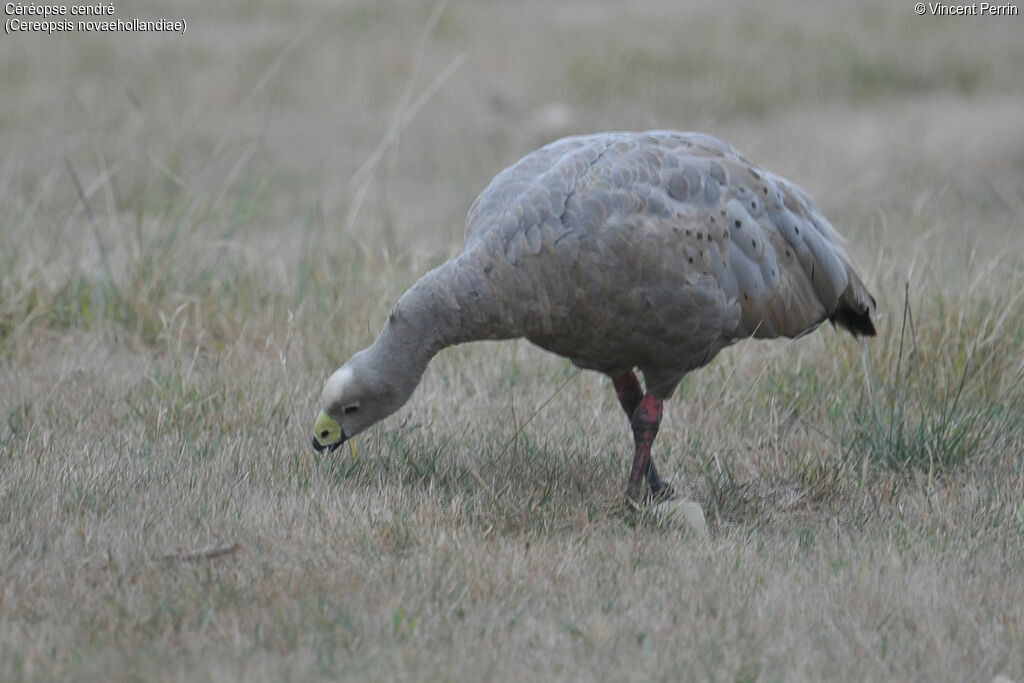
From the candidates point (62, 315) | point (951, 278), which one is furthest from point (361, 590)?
point (951, 278)

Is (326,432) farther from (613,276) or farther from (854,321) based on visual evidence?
(854,321)

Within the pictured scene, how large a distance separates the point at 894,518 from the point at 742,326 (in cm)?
88

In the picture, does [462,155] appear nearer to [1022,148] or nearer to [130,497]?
[1022,148]

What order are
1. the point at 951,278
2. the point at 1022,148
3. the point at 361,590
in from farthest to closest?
the point at 1022,148, the point at 951,278, the point at 361,590

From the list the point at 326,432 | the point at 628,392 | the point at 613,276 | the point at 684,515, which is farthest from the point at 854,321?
the point at 326,432

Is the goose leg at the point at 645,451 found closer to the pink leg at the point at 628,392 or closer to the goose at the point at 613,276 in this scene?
the goose at the point at 613,276

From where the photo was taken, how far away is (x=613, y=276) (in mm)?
3916

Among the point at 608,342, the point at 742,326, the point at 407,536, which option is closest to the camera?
the point at 407,536

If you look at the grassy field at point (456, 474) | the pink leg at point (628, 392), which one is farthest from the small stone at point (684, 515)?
the pink leg at point (628, 392)

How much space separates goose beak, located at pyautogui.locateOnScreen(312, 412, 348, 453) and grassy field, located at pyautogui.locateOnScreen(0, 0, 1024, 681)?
0.47ft

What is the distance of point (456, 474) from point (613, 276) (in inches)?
39.5

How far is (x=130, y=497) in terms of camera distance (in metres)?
3.96

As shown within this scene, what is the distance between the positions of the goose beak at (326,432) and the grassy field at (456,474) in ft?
0.47

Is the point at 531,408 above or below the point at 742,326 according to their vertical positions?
below
